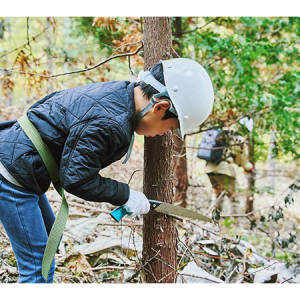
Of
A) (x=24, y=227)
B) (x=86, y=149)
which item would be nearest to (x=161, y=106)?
(x=86, y=149)

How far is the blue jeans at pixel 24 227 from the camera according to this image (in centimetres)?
180

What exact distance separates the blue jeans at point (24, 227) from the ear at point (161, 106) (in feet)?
3.12

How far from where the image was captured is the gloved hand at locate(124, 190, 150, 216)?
1968 mm

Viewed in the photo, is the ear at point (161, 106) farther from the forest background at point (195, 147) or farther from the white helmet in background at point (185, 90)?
the forest background at point (195, 147)

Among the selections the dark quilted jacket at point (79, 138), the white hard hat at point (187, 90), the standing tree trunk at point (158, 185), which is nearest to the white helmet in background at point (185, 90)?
the white hard hat at point (187, 90)

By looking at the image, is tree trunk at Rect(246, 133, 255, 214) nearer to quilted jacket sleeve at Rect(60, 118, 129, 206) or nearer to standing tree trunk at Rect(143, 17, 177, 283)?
standing tree trunk at Rect(143, 17, 177, 283)

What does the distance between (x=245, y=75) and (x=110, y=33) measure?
84.6 inches

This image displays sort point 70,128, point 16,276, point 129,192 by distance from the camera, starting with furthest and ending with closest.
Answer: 1. point 16,276
2. point 129,192
3. point 70,128

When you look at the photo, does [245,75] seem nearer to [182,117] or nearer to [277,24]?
[277,24]

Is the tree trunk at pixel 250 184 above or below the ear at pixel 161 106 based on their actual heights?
below

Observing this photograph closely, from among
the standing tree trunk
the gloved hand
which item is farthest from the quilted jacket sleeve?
the standing tree trunk

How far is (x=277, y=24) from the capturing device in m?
4.52

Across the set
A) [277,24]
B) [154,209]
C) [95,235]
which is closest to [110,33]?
[277,24]

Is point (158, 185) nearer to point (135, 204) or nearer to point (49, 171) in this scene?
point (135, 204)
